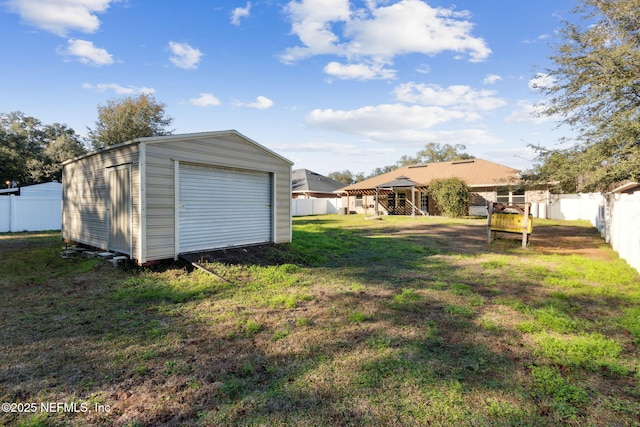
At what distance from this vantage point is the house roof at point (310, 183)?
32019 mm

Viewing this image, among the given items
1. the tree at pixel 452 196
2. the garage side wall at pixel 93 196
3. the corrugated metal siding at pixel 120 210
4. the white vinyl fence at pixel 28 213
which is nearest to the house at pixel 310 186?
the tree at pixel 452 196

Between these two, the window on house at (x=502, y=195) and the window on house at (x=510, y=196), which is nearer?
the window on house at (x=510, y=196)

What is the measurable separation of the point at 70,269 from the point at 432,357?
774 cm

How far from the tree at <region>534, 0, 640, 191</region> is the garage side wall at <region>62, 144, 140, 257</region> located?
37.7 feet

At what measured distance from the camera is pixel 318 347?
10.7ft

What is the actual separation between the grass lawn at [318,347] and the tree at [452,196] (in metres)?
15.7

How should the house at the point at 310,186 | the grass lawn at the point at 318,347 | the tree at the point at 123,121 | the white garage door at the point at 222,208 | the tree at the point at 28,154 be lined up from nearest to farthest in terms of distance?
1. the grass lawn at the point at 318,347
2. the white garage door at the point at 222,208
3. the tree at the point at 123,121
4. the tree at the point at 28,154
5. the house at the point at 310,186

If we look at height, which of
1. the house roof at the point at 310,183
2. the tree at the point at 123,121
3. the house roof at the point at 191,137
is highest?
the tree at the point at 123,121

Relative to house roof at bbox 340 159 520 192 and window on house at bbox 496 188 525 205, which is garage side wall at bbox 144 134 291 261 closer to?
house roof at bbox 340 159 520 192

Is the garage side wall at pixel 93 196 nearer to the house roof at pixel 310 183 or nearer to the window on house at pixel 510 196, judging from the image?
the house roof at pixel 310 183

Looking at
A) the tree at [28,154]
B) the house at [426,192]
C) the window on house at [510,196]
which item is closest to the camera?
the window on house at [510,196]

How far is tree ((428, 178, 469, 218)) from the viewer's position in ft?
70.2

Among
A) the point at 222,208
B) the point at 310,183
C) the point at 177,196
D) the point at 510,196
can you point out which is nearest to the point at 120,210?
the point at 177,196

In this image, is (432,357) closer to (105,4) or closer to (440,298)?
(440,298)
